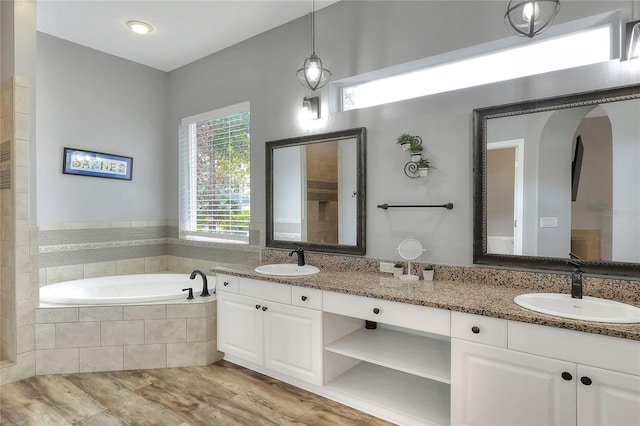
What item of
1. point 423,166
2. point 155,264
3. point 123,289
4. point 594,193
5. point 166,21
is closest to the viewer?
point 594,193

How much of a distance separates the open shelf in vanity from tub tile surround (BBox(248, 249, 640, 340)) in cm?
8

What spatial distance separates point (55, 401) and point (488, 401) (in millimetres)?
2619

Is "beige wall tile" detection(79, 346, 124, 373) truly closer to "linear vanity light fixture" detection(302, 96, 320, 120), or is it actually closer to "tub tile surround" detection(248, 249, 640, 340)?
"tub tile surround" detection(248, 249, 640, 340)

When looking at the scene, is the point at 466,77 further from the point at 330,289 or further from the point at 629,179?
the point at 330,289

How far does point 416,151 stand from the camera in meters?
2.44

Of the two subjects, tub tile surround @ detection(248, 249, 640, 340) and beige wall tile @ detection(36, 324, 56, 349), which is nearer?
tub tile surround @ detection(248, 249, 640, 340)

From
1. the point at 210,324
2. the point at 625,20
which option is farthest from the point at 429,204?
the point at 210,324

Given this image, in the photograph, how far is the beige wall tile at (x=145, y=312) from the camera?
8.99 feet

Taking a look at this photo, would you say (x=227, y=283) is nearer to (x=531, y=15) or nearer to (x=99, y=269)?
(x=99, y=269)

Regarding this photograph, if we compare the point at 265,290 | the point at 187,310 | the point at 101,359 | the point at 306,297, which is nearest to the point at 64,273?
the point at 101,359

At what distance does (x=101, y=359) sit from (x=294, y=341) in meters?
1.59

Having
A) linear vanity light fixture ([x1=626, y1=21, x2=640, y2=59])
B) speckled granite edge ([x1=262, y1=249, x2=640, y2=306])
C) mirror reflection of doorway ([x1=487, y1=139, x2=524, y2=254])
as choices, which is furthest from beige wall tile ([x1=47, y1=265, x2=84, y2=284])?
linear vanity light fixture ([x1=626, y1=21, x2=640, y2=59])

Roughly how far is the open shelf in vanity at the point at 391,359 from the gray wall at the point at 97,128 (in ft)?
9.60

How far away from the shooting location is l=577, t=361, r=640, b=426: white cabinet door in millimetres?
1364
